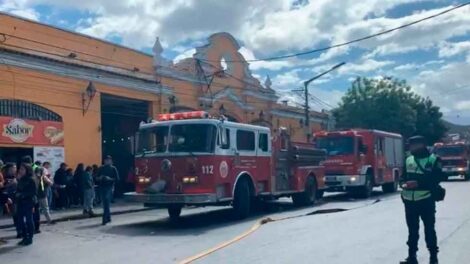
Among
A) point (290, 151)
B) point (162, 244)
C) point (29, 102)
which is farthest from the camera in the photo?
point (29, 102)

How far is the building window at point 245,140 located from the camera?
15.3 metres

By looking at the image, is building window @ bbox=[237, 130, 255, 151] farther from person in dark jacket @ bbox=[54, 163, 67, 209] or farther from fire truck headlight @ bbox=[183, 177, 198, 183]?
person in dark jacket @ bbox=[54, 163, 67, 209]

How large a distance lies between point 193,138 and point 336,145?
998 centimetres

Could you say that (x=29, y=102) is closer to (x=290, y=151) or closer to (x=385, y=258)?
(x=290, y=151)

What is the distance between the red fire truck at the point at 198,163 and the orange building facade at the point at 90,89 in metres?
1.17

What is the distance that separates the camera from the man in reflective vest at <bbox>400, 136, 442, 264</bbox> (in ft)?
25.1

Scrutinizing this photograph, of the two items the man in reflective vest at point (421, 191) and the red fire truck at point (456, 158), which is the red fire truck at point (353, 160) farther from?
the red fire truck at point (456, 158)

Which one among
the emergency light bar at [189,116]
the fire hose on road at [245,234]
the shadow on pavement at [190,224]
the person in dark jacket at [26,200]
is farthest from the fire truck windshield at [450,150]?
the person in dark jacket at [26,200]

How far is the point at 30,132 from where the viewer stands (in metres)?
19.3

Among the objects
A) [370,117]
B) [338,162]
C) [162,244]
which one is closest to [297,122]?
[370,117]

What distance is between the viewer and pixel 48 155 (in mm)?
19984

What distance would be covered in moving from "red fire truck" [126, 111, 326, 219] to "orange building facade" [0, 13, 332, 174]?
1172 mm

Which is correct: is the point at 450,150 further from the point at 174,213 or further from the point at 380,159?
the point at 174,213

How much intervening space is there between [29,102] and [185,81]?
30.0 ft
